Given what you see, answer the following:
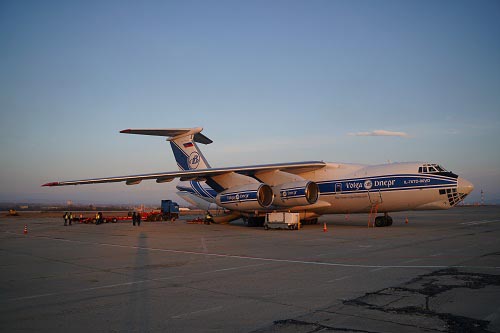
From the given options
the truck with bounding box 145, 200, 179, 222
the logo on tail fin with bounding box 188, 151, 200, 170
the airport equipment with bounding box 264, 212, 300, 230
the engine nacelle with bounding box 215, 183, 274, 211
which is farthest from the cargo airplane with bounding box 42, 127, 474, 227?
the truck with bounding box 145, 200, 179, 222

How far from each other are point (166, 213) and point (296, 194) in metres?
19.0

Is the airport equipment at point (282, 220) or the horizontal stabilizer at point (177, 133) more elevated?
the horizontal stabilizer at point (177, 133)

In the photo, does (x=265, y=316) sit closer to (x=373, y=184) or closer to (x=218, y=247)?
(x=218, y=247)

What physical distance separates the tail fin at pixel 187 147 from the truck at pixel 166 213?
10189mm

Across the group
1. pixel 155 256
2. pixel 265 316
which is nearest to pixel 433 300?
pixel 265 316

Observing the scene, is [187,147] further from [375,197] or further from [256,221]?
[375,197]

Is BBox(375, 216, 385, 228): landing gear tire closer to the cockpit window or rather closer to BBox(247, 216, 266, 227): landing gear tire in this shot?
the cockpit window

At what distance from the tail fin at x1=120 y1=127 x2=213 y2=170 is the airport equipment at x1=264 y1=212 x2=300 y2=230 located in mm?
6494

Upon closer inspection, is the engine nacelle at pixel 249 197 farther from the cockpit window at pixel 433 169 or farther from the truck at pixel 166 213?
the truck at pixel 166 213

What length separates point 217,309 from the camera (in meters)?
5.52

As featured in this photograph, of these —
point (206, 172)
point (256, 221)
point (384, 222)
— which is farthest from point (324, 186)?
point (206, 172)

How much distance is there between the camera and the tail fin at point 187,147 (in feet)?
84.6

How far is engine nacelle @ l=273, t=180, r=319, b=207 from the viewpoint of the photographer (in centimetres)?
2067

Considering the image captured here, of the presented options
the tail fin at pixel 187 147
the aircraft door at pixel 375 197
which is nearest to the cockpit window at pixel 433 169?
the aircraft door at pixel 375 197
